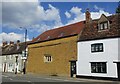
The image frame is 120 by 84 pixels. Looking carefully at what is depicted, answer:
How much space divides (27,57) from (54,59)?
40.9 ft

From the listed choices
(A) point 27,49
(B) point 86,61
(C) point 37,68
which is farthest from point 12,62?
(B) point 86,61

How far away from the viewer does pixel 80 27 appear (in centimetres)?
4194

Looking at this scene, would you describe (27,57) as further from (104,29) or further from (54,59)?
(104,29)

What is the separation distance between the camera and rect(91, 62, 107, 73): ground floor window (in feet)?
112

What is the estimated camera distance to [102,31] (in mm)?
36375

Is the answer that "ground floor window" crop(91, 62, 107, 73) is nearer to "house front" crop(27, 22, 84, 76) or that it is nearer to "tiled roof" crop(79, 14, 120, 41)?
"tiled roof" crop(79, 14, 120, 41)

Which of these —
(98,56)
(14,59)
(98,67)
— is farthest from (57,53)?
(14,59)

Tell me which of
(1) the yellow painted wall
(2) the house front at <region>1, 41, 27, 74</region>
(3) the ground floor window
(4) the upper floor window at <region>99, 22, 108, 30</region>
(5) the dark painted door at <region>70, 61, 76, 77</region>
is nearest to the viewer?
(3) the ground floor window

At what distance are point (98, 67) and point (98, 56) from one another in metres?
1.60

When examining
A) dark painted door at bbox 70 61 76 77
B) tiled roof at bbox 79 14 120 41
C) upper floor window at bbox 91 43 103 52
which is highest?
tiled roof at bbox 79 14 120 41

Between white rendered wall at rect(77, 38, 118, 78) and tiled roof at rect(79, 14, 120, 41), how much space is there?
0.73m

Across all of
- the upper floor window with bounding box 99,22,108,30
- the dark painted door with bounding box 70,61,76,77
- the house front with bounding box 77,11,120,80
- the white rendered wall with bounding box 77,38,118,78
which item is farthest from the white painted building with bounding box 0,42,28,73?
the upper floor window with bounding box 99,22,108,30

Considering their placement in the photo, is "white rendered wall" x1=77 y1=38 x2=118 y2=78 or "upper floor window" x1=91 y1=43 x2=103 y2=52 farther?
"upper floor window" x1=91 y1=43 x2=103 y2=52

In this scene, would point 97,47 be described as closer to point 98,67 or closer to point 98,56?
point 98,56
